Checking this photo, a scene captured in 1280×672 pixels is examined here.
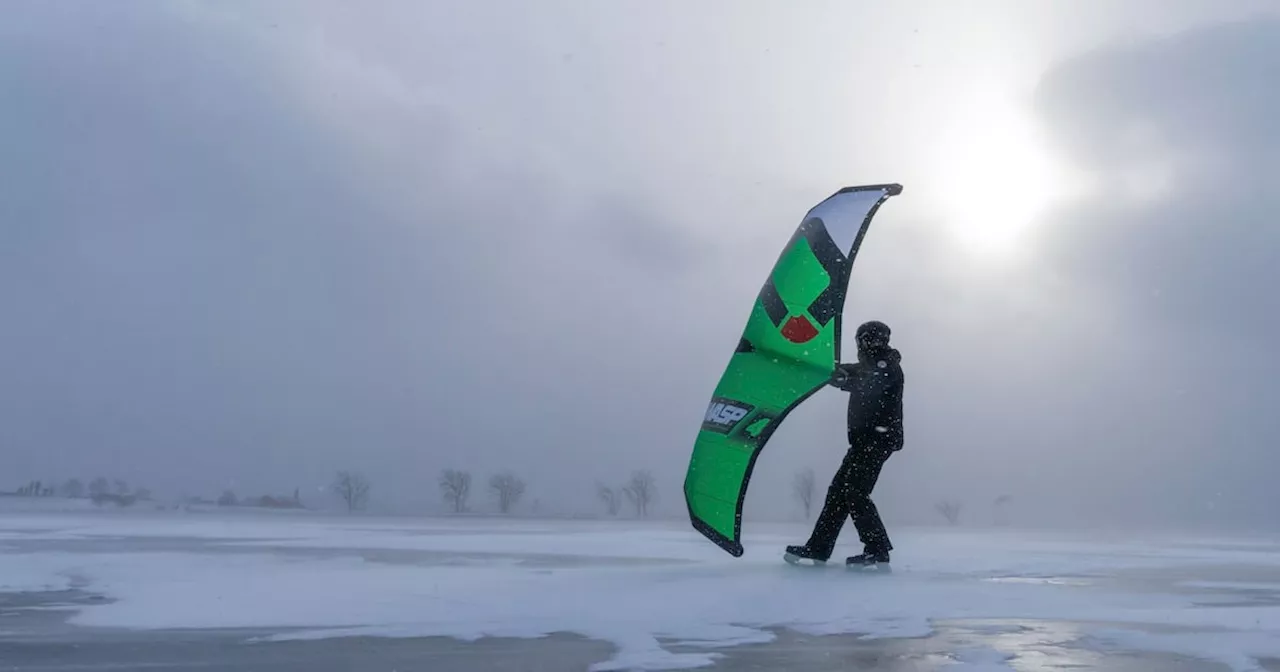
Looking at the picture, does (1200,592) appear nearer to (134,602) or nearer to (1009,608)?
(1009,608)

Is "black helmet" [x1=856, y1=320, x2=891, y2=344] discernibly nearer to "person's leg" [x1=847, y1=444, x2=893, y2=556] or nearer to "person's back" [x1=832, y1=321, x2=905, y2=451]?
"person's back" [x1=832, y1=321, x2=905, y2=451]

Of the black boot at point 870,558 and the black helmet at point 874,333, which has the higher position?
the black helmet at point 874,333

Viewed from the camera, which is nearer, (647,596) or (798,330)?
(647,596)

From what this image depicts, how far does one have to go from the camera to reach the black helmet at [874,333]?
25.1 feet

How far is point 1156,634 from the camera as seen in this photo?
455 centimetres

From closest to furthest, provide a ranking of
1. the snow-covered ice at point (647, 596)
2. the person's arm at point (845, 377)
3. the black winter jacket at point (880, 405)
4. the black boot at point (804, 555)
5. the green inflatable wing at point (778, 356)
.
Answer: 1. the snow-covered ice at point (647, 596)
2. the green inflatable wing at point (778, 356)
3. the person's arm at point (845, 377)
4. the black winter jacket at point (880, 405)
5. the black boot at point (804, 555)

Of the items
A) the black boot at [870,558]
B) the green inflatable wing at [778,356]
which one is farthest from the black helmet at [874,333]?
the black boot at [870,558]

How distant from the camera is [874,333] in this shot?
7676 mm

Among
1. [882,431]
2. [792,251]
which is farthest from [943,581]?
[792,251]

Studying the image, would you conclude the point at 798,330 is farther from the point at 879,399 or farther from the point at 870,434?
the point at 870,434

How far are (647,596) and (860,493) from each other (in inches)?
106

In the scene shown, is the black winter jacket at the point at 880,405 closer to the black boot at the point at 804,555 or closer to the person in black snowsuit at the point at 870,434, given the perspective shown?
the person in black snowsuit at the point at 870,434

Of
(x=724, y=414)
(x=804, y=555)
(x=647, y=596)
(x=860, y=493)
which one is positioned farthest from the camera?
(x=804, y=555)

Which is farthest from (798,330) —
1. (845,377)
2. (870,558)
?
(870,558)
